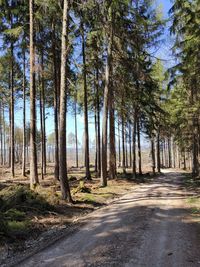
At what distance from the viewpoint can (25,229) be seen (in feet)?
25.9

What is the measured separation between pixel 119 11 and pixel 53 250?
14.5 meters

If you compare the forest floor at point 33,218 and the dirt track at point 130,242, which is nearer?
the dirt track at point 130,242

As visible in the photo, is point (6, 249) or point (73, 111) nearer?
point (6, 249)

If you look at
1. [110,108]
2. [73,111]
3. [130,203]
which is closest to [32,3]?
[110,108]

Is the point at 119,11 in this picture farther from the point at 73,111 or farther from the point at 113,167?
the point at 73,111

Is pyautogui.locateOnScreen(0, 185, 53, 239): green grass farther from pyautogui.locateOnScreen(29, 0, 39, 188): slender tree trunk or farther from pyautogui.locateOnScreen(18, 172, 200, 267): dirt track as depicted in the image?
pyautogui.locateOnScreen(29, 0, 39, 188): slender tree trunk

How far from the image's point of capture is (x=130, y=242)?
22.1 feet

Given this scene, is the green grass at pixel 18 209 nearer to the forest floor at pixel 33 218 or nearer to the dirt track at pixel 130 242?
the forest floor at pixel 33 218

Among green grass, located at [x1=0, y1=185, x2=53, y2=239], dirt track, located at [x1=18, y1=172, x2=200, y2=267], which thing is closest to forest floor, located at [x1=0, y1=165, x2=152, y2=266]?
green grass, located at [x1=0, y1=185, x2=53, y2=239]

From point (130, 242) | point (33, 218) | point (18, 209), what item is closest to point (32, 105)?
point (18, 209)

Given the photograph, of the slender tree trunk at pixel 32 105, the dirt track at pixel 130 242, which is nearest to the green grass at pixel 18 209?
the dirt track at pixel 130 242

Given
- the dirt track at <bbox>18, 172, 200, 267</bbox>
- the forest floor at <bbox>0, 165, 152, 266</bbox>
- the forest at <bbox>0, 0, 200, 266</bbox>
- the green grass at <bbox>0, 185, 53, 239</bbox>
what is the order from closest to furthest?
the dirt track at <bbox>18, 172, 200, 267</bbox>, the forest floor at <bbox>0, 165, 152, 266</bbox>, the green grass at <bbox>0, 185, 53, 239</bbox>, the forest at <bbox>0, 0, 200, 266</bbox>

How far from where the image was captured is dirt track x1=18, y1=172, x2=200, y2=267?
18.4 ft

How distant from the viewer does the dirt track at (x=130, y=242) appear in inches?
221
